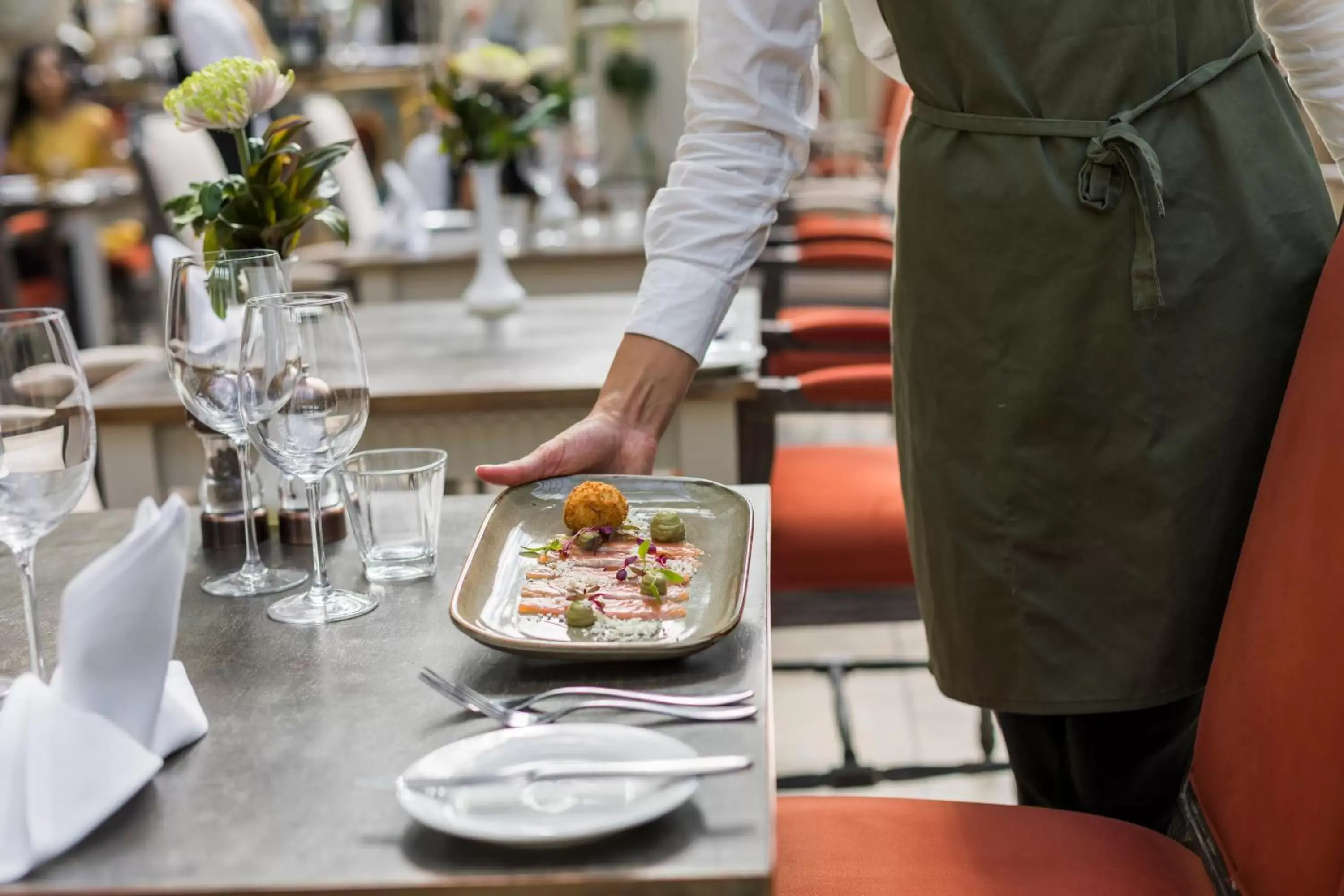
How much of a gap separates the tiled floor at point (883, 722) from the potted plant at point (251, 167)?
127 cm

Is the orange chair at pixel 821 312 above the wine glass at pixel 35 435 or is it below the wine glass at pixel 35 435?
below

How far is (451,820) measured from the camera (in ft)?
2.05

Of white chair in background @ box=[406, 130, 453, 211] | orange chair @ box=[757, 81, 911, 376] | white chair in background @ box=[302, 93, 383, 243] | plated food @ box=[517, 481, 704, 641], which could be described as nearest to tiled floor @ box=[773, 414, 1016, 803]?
orange chair @ box=[757, 81, 911, 376]

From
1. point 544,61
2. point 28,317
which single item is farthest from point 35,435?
point 544,61

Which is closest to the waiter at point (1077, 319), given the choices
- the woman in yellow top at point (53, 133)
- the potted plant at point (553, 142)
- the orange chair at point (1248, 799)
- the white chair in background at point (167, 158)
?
the orange chair at point (1248, 799)

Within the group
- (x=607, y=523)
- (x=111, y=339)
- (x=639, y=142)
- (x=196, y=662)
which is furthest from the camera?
(x=111, y=339)

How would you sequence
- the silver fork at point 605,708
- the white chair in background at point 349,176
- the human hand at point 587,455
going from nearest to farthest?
the silver fork at point 605,708 < the human hand at point 587,455 < the white chair in background at point 349,176

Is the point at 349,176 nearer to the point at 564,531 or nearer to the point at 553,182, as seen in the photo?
the point at 553,182

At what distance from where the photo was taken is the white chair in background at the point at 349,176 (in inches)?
162

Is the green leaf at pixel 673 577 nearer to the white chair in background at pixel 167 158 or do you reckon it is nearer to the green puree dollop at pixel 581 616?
the green puree dollop at pixel 581 616

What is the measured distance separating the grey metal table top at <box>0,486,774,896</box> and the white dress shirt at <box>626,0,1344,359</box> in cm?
32

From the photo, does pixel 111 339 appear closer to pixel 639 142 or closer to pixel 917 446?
pixel 639 142

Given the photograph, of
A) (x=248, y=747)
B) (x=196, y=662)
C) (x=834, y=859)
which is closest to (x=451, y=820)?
(x=248, y=747)

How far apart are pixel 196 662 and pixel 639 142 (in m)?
4.41
